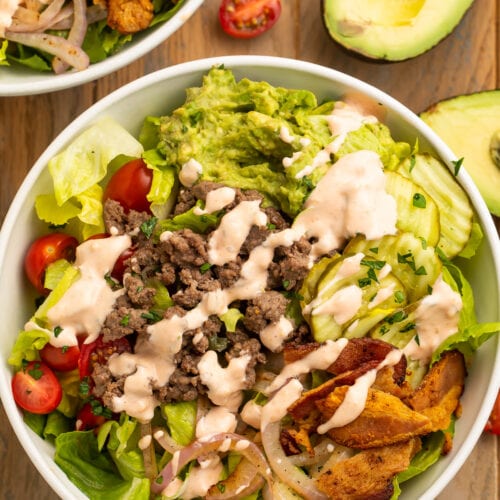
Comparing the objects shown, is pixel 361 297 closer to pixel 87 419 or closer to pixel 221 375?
pixel 221 375

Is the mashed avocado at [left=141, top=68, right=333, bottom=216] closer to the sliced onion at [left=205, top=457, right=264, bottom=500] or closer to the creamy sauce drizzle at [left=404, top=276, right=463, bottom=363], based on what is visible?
the creamy sauce drizzle at [left=404, top=276, right=463, bottom=363]

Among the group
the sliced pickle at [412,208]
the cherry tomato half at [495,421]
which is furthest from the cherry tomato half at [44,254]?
the cherry tomato half at [495,421]

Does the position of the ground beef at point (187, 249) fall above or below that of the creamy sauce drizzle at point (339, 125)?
below

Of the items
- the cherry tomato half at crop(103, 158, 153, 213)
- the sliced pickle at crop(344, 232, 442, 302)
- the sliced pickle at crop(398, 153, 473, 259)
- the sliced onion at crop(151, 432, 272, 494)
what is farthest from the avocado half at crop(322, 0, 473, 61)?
the sliced onion at crop(151, 432, 272, 494)

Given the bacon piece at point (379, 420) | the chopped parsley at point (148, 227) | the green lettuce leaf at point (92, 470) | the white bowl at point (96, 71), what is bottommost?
the green lettuce leaf at point (92, 470)

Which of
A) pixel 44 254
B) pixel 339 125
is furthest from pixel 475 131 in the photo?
pixel 44 254

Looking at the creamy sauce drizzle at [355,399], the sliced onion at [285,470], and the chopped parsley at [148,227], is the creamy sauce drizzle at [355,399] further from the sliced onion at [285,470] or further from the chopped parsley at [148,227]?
the chopped parsley at [148,227]

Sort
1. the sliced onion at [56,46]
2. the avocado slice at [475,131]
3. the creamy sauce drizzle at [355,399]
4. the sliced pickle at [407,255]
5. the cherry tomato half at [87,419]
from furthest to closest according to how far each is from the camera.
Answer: the avocado slice at [475,131], the sliced onion at [56,46], the cherry tomato half at [87,419], the sliced pickle at [407,255], the creamy sauce drizzle at [355,399]

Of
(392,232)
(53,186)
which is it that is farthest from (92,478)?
(392,232)
